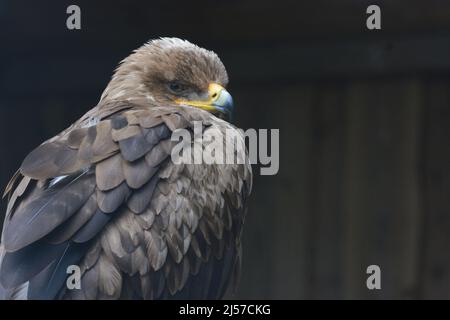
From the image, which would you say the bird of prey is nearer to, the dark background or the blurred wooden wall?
the dark background

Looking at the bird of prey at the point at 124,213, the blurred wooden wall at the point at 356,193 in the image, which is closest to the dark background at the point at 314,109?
the blurred wooden wall at the point at 356,193

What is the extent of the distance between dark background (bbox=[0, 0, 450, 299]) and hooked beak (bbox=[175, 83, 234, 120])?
1.65 m

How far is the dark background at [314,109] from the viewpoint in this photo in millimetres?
5148

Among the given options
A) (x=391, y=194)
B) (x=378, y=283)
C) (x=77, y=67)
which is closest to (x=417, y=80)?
(x=391, y=194)

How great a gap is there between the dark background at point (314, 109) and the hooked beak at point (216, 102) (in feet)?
5.42

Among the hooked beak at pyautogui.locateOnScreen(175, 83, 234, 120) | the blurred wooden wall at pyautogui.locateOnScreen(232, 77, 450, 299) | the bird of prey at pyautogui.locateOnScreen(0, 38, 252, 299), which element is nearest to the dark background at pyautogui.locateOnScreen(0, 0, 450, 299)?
the blurred wooden wall at pyautogui.locateOnScreen(232, 77, 450, 299)

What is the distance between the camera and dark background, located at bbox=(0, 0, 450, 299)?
5148 millimetres

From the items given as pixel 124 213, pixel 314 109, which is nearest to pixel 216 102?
pixel 124 213

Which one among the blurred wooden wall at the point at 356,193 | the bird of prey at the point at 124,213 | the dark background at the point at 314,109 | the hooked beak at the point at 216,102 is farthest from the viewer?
the blurred wooden wall at the point at 356,193

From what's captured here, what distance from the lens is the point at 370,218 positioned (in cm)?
546

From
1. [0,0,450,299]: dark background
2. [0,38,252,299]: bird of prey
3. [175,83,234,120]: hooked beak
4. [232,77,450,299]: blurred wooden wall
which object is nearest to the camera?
[0,38,252,299]: bird of prey

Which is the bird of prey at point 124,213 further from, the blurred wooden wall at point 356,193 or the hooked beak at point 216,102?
the blurred wooden wall at point 356,193
